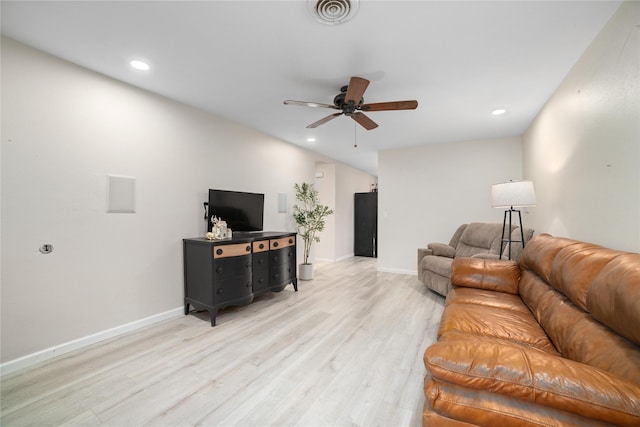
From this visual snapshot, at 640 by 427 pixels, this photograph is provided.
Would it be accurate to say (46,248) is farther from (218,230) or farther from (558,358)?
(558,358)

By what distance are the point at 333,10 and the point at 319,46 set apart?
37cm

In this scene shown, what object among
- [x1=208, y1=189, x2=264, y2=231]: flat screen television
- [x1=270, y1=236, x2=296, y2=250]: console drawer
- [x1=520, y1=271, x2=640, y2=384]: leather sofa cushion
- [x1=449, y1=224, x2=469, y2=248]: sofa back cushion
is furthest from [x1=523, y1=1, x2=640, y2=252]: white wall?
[x1=208, y1=189, x2=264, y2=231]: flat screen television

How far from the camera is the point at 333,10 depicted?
1.63m

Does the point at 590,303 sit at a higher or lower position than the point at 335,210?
lower

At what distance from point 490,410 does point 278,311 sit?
2.57 meters

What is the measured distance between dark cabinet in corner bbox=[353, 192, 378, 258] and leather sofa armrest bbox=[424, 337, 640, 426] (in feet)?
19.6

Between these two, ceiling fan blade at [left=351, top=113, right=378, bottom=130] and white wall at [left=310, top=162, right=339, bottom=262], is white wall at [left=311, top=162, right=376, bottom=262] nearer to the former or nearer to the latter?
white wall at [left=310, top=162, right=339, bottom=262]

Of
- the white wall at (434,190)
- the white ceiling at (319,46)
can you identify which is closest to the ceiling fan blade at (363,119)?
the white ceiling at (319,46)

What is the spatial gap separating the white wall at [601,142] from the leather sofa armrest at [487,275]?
0.59 metres

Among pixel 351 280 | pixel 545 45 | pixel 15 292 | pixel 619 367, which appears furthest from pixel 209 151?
pixel 619 367

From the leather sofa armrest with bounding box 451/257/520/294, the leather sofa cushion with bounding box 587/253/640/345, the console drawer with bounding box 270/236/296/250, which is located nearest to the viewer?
the leather sofa cushion with bounding box 587/253/640/345

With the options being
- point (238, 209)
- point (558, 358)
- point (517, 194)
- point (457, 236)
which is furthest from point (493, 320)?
point (238, 209)

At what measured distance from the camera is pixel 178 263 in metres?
3.02

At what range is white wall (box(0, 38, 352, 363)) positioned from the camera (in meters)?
1.96
